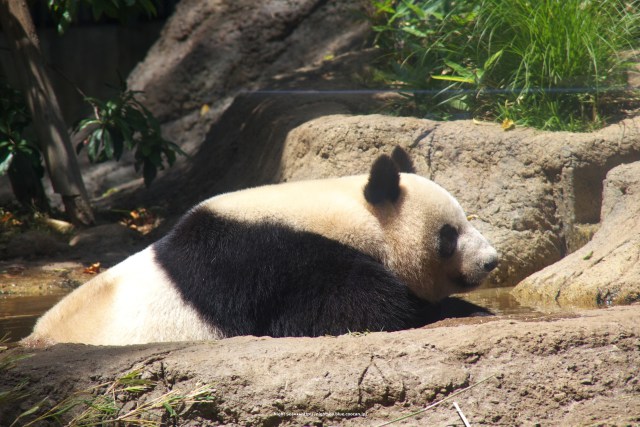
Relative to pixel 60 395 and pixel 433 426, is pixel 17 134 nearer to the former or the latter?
pixel 60 395

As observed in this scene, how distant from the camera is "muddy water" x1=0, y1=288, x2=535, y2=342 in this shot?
176 inches

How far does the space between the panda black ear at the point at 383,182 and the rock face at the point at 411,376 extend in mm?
1152

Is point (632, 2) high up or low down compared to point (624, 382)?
up

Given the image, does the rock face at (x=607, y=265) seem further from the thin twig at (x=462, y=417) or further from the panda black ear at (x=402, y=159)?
the thin twig at (x=462, y=417)

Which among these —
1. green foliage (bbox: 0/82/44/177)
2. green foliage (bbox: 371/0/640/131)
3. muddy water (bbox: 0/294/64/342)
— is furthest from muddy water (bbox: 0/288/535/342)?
green foliage (bbox: 0/82/44/177)

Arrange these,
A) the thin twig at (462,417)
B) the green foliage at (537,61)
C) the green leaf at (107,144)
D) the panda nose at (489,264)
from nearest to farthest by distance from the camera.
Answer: the thin twig at (462,417)
the panda nose at (489,264)
the green foliage at (537,61)
the green leaf at (107,144)

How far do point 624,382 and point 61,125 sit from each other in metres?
6.76

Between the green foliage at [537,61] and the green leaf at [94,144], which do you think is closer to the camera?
the green foliage at [537,61]

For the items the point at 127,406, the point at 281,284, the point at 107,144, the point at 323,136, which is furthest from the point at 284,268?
the point at 107,144

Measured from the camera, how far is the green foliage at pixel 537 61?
5.63 m

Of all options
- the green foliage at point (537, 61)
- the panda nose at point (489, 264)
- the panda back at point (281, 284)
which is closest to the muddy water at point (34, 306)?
the panda nose at point (489, 264)

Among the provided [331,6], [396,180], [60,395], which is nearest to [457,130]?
[396,180]

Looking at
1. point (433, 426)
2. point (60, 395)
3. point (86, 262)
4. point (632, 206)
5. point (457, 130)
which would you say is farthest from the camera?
point (86, 262)

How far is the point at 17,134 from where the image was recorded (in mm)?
8062
